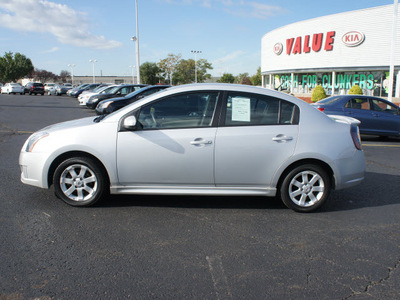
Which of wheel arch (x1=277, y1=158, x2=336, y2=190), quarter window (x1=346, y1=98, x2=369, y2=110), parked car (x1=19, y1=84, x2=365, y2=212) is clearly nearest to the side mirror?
parked car (x1=19, y1=84, x2=365, y2=212)

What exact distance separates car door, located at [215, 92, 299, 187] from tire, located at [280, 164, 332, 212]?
25 cm

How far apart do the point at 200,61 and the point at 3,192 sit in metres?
78.2

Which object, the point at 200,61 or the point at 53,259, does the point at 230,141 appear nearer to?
the point at 53,259

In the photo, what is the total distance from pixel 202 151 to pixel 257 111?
902 mm

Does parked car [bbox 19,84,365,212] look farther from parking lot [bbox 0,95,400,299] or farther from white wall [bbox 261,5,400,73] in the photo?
white wall [bbox 261,5,400,73]

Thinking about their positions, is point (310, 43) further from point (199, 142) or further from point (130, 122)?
point (130, 122)

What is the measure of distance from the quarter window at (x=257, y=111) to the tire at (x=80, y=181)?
180 centimetres

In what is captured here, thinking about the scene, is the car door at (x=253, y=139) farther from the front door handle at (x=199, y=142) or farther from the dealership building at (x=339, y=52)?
the dealership building at (x=339, y=52)

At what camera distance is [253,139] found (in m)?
4.61

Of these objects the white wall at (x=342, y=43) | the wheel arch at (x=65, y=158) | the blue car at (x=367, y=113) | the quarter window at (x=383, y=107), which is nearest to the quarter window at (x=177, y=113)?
the wheel arch at (x=65, y=158)

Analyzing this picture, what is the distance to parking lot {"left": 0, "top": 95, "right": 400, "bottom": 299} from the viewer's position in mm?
2977

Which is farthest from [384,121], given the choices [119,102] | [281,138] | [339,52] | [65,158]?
[339,52]

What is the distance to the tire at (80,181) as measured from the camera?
4664 millimetres

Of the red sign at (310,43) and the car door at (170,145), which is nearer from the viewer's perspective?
the car door at (170,145)
